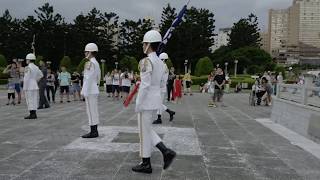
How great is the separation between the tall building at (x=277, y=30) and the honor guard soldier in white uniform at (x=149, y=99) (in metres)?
127

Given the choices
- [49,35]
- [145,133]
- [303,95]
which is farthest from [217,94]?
[49,35]

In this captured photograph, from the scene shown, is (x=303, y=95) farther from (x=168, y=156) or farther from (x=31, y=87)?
(x=31, y=87)

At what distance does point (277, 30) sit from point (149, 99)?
136 metres

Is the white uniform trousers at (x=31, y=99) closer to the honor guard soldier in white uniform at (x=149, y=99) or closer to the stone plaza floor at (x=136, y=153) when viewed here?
the stone plaza floor at (x=136, y=153)

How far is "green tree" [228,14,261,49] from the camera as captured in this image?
3270 inches

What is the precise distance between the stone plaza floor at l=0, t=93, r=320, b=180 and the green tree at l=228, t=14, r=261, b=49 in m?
73.8

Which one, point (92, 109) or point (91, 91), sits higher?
point (91, 91)

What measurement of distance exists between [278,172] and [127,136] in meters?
3.54

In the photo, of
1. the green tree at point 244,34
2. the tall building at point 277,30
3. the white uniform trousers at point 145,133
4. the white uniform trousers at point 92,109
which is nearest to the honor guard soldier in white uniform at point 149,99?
the white uniform trousers at point 145,133

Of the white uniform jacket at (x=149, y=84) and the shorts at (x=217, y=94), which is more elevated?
the white uniform jacket at (x=149, y=84)

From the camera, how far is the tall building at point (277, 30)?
12962cm

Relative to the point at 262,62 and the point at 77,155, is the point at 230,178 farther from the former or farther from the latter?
the point at 262,62

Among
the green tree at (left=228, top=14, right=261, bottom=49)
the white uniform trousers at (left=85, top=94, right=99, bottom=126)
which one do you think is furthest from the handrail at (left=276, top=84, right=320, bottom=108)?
the green tree at (left=228, top=14, right=261, bottom=49)

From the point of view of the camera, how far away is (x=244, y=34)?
83.4 metres
